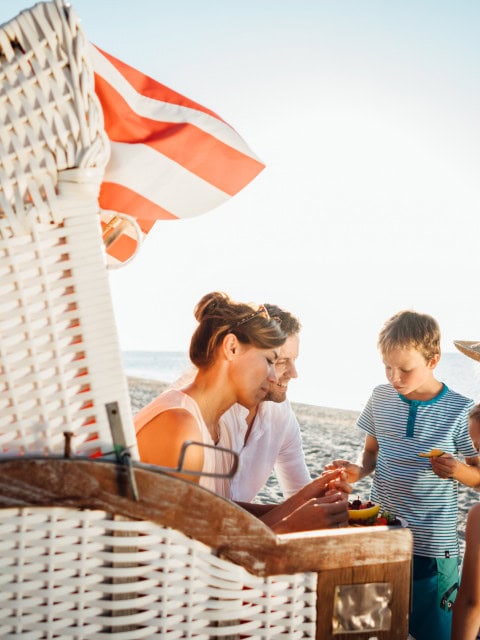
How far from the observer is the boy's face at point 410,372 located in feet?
11.1

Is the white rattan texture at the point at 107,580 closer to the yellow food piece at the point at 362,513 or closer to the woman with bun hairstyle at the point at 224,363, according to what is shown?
the yellow food piece at the point at 362,513

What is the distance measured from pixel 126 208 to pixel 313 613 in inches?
39.4

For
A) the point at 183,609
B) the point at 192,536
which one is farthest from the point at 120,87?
the point at 183,609

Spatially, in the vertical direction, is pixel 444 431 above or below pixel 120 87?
below

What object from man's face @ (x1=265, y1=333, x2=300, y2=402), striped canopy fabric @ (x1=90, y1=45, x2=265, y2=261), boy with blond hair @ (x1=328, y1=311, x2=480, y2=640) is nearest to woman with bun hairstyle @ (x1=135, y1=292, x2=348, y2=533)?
man's face @ (x1=265, y1=333, x2=300, y2=402)

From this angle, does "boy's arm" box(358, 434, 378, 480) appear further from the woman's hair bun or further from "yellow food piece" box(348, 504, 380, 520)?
"yellow food piece" box(348, 504, 380, 520)

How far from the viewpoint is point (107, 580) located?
3.55 ft

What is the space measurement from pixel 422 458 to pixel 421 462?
3 cm

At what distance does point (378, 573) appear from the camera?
48.9 inches

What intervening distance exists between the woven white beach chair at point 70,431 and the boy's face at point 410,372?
2426 mm

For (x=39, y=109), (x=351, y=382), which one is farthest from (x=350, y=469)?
(x=351, y=382)

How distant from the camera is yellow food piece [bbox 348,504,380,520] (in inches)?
78.0

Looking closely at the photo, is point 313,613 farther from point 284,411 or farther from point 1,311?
point 284,411

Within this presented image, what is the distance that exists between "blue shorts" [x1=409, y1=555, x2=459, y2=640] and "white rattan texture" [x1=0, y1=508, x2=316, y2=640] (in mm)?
2073
